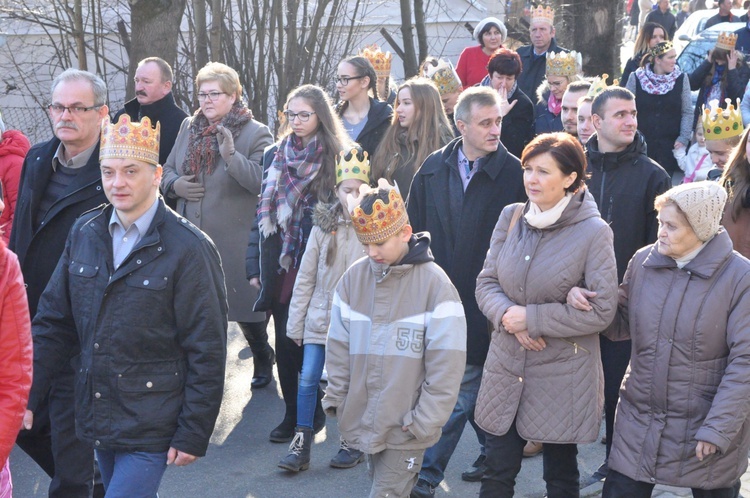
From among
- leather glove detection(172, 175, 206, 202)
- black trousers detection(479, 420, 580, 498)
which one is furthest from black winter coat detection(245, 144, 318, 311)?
black trousers detection(479, 420, 580, 498)

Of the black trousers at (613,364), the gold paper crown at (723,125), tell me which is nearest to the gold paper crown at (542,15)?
the gold paper crown at (723,125)

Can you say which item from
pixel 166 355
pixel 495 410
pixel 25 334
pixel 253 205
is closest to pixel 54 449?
pixel 166 355

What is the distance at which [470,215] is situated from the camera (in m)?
5.85

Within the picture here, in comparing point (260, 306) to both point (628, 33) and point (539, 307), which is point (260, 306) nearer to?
point (539, 307)

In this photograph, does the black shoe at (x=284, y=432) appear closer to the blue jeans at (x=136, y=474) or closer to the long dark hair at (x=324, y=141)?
the long dark hair at (x=324, y=141)

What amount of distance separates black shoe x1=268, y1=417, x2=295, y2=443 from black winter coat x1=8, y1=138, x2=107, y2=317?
6.01 ft

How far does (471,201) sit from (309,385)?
1469 millimetres

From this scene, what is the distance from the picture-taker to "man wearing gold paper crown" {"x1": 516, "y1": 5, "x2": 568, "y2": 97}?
1039 cm

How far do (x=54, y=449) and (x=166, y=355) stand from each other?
1.26 metres

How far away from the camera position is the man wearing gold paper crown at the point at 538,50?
10.4m

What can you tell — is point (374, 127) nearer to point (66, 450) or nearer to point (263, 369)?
point (263, 369)

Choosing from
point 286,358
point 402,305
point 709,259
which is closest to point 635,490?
point 709,259

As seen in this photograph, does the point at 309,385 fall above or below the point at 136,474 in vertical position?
below

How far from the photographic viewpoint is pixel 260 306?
21.5 ft
